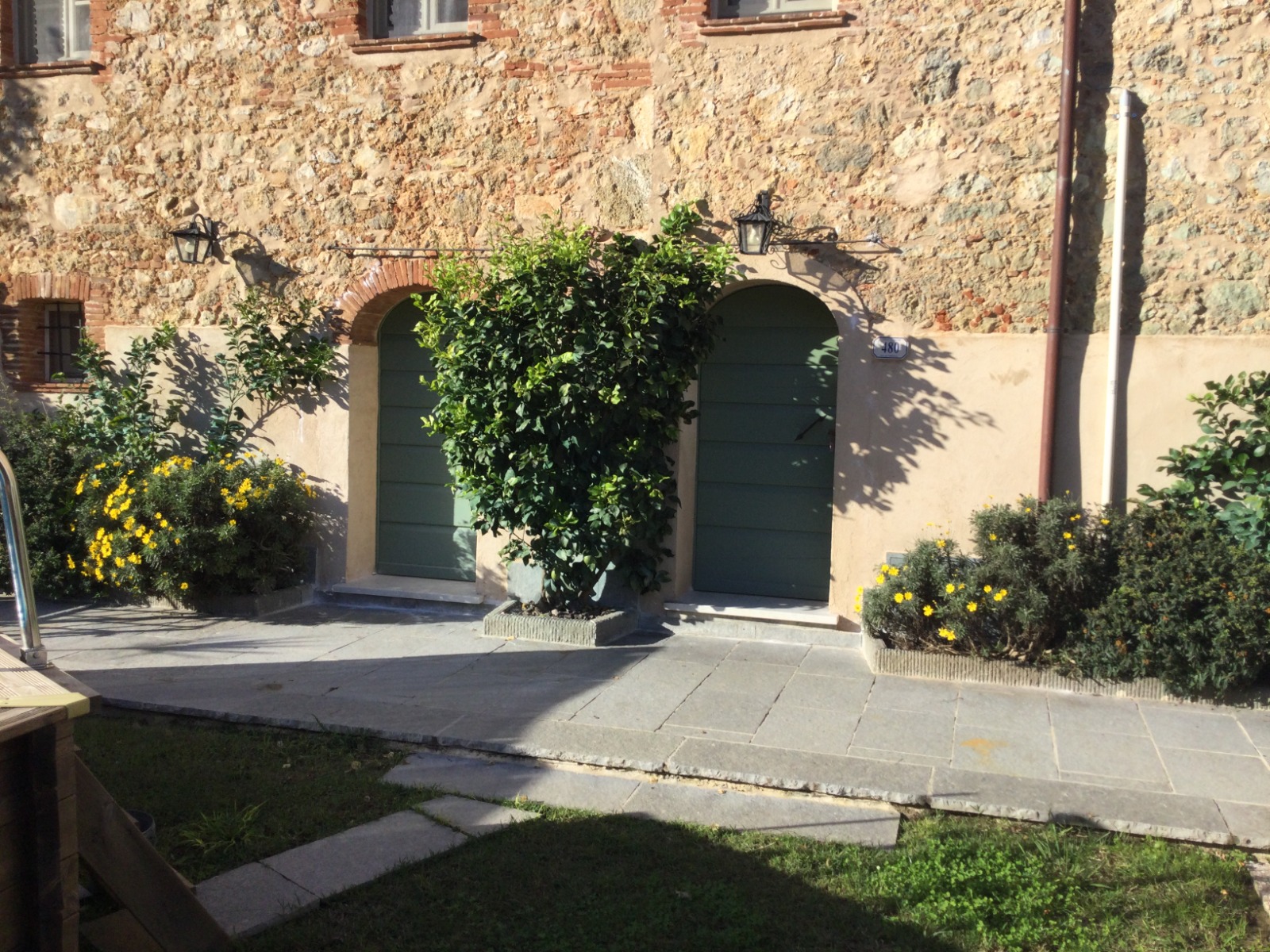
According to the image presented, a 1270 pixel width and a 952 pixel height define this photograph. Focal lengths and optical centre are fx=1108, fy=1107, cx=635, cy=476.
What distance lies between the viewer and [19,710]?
2.75 m

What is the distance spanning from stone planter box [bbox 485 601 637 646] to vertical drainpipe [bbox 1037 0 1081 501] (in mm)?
2702

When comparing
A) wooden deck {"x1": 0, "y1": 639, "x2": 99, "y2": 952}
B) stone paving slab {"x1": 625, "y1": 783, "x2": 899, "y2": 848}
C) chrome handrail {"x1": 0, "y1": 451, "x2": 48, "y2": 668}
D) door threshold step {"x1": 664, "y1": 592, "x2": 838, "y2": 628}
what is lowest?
stone paving slab {"x1": 625, "y1": 783, "x2": 899, "y2": 848}

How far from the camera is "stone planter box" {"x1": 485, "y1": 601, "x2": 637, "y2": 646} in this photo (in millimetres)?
6851

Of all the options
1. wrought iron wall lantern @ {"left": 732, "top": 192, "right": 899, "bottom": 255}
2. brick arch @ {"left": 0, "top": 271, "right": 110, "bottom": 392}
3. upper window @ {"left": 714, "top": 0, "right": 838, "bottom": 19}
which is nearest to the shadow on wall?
wrought iron wall lantern @ {"left": 732, "top": 192, "right": 899, "bottom": 255}

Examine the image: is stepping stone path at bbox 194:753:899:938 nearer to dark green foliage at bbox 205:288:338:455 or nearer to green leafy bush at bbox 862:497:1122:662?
green leafy bush at bbox 862:497:1122:662

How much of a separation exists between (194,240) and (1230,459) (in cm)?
695

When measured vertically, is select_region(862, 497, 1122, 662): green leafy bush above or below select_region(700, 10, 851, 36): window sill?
below

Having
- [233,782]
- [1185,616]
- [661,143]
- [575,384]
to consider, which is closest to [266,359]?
[575,384]

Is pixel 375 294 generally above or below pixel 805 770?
above

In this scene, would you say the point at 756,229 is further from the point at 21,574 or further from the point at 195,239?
the point at 21,574

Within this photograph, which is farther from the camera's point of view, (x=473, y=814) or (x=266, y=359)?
(x=266, y=359)

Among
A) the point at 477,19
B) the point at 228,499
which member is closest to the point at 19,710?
the point at 228,499

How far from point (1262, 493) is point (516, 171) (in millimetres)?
4973

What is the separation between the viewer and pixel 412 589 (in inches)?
314
